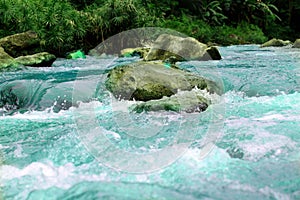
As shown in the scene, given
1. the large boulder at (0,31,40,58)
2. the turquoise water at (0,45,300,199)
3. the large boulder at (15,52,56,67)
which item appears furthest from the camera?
the large boulder at (0,31,40,58)

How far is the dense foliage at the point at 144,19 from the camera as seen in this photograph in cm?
973

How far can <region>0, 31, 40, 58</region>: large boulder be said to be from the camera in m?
8.61

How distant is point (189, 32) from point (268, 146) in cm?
1278

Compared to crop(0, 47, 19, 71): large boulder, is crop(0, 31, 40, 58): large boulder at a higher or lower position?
lower

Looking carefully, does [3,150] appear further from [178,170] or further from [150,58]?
[150,58]

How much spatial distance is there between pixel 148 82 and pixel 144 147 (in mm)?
1712

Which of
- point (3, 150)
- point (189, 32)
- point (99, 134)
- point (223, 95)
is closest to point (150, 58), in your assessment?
point (223, 95)

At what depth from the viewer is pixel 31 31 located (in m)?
9.48

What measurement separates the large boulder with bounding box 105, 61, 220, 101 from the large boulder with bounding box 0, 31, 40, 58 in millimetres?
4681

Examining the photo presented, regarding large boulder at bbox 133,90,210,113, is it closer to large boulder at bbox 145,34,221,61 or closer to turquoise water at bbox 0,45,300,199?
turquoise water at bbox 0,45,300,199

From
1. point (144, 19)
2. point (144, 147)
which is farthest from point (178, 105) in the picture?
point (144, 19)

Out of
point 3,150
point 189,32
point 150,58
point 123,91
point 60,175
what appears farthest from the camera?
point 189,32

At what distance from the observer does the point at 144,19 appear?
38.3ft

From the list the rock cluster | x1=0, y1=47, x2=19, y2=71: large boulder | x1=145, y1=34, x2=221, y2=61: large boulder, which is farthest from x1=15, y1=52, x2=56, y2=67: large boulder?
x1=145, y1=34, x2=221, y2=61: large boulder
